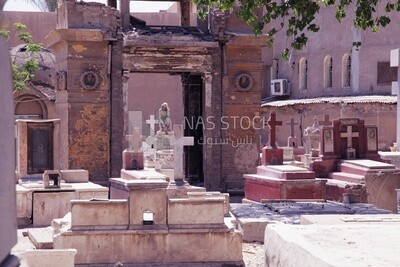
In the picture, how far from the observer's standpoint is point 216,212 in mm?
9977

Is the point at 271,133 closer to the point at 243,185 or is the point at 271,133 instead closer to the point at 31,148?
the point at 243,185

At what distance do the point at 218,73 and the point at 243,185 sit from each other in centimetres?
308

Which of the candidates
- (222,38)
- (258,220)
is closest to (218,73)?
(222,38)

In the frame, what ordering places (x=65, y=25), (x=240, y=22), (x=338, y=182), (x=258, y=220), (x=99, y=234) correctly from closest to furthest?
(x=99, y=234)
(x=258, y=220)
(x=338, y=182)
(x=65, y=25)
(x=240, y=22)

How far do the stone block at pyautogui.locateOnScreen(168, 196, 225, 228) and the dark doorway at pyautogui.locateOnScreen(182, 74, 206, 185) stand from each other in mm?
9814

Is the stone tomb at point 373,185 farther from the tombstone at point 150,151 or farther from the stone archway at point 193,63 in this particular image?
the tombstone at point 150,151

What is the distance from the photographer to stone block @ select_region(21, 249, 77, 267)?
7578mm

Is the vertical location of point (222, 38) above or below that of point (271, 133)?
above

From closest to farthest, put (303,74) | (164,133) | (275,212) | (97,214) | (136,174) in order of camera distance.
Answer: (97,214) → (275,212) → (136,174) → (164,133) → (303,74)

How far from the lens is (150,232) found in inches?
383

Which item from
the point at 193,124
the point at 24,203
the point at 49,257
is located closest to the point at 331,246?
the point at 49,257

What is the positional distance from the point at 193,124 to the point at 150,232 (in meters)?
10.3

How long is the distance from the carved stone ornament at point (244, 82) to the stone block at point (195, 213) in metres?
8.96

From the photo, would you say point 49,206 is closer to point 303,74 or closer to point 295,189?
point 295,189
